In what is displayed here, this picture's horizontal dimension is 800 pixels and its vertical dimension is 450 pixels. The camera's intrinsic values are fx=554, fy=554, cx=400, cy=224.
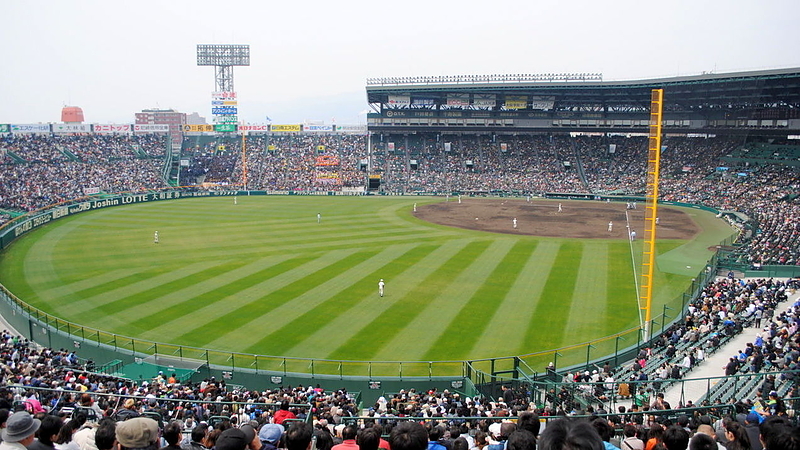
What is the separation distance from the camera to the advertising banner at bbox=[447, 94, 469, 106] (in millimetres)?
91838

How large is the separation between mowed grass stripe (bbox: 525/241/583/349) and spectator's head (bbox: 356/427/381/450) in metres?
18.7

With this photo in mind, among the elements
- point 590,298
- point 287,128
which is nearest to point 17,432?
point 590,298

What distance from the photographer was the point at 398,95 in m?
93.2

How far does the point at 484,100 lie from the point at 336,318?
72.0m

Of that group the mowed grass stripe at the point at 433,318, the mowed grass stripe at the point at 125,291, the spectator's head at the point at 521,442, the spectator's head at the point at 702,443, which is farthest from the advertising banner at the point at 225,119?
the spectator's head at the point at 702,443

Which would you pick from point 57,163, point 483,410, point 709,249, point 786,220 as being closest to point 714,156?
point 786,220

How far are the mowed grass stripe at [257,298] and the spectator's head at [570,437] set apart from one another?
21580mm

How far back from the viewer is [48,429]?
20.6 ft

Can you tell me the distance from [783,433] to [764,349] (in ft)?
48.7

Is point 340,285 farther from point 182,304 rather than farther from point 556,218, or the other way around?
point 556,218

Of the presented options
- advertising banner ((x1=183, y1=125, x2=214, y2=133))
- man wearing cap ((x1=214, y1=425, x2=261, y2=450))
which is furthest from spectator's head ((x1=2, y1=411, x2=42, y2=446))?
advertising banner ((x1=183, y1=125, x2=214, y2=133))

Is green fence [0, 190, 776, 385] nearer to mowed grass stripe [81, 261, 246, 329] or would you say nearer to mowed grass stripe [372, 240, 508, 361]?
mowed grass stripe [372, 240, 508, 361]

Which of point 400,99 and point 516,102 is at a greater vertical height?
point 400,99

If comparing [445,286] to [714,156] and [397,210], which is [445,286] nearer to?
[397,210]
